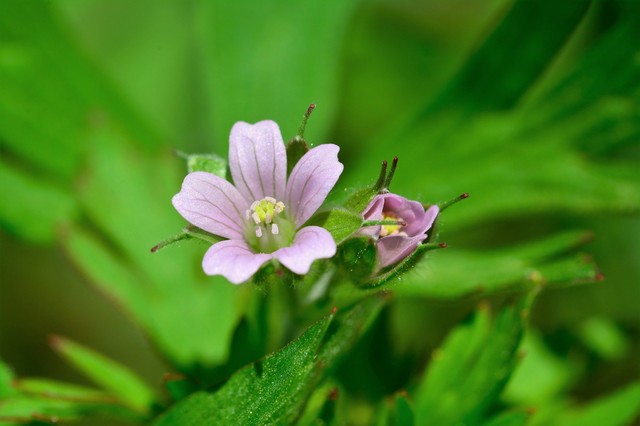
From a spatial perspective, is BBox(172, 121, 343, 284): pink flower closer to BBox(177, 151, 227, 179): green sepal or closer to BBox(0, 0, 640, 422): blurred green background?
BBox(177, 151, 227, 179): green sepal

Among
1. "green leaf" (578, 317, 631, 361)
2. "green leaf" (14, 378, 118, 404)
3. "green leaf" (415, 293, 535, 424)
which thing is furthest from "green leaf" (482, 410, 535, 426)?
"green leaf" (14, 378, 118, 404)

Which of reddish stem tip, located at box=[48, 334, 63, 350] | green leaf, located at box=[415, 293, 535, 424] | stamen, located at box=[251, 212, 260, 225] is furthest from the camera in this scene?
reddish stem tip, located at box=[48, 334, 63, 350]

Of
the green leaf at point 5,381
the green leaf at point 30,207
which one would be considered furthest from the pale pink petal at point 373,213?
the green leaf at point 30,207

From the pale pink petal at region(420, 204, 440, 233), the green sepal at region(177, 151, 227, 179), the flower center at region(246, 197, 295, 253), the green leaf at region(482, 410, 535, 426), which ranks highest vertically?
the green sepal at region(177, 151, 227, 179)

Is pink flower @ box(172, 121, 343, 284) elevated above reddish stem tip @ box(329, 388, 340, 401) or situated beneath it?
elevated above

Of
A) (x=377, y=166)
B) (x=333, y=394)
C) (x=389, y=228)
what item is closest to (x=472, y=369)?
(x=333, y=394)
